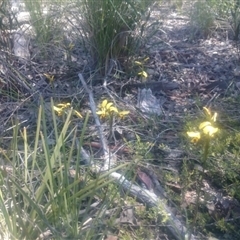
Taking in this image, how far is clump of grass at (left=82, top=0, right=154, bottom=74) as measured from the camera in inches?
153

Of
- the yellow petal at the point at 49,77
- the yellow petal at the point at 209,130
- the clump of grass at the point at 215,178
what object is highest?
the yellow petal at the point at 209,130

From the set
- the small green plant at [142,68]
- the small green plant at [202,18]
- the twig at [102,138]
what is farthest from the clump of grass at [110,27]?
the small green plant at [202,18]

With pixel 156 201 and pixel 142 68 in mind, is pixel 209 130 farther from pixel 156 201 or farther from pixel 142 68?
pixel 142 68

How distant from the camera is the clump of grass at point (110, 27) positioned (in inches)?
153

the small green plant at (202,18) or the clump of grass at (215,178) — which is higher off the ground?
the small green plant at (202,18)

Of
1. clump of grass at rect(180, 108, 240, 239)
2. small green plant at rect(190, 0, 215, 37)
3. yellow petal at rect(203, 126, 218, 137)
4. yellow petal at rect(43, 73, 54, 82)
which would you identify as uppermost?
yellow petal at rect(203, 126, 218, 137)

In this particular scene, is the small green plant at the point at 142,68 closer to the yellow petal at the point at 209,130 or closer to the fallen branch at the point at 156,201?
the fallen branch at the point at 156,201

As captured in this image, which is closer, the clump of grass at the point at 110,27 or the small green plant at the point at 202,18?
the clump of grass at the point at 110,27

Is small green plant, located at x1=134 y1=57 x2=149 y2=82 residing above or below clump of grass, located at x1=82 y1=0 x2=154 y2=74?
below

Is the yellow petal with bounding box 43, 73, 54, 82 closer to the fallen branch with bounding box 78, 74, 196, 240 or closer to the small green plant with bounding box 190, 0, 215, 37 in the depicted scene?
the fallen branch with bounding box 78, 74, 196, 240

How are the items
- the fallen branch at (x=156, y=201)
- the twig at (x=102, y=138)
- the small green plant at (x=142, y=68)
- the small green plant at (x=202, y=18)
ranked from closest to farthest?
1. the fallen branch at (x=156, y=201)
2. the twig at (x=102, y=138)
3. the small green plant at (x=142, y=68)
4. the small green plant at (x=202, y=18)

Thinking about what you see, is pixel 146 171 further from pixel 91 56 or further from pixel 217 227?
pixel 91 56

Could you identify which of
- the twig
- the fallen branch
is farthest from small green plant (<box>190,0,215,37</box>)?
the fallen branch

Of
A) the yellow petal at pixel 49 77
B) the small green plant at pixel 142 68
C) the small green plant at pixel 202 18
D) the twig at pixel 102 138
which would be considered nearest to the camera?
the twig at pixel 102 138
